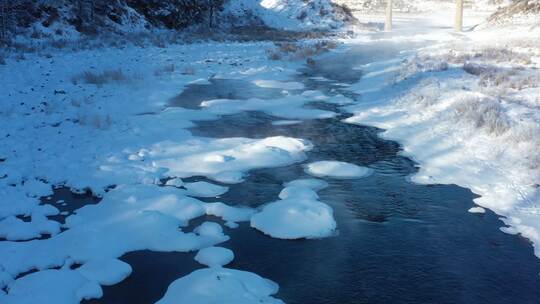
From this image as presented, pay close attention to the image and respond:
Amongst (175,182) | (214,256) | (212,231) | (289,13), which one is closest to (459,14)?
(289,13)

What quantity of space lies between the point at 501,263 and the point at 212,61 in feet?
55.1

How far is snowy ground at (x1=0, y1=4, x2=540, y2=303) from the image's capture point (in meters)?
5.41

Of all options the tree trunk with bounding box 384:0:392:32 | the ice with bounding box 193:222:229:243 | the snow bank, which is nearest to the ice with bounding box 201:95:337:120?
the ice with bounding box 193:222:229:243

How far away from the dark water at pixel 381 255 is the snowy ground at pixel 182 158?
7.9 inches

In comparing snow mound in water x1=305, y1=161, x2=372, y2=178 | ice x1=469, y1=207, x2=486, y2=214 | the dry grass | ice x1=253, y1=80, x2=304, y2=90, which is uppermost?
the dry grass

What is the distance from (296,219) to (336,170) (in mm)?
2168

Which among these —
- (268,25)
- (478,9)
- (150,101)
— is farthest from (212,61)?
(478,9)

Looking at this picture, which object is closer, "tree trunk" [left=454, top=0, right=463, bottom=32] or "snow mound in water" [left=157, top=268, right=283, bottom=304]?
"snow mound in water" [left=157, top=268, right=283, bottom=304]

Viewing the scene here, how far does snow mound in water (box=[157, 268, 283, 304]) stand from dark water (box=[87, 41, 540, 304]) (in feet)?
0.42

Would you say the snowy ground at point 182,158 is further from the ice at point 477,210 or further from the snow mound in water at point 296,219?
the ice at point 477,210

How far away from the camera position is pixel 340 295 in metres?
4.81

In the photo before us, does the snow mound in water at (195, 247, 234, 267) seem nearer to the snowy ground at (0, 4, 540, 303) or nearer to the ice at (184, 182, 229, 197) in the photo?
the snowy ground at (0, 4, 540, 303)

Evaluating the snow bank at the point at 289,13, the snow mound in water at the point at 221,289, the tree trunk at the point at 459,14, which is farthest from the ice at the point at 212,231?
the snow bank at the point at 289,13

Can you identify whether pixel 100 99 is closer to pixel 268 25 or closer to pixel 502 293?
pixel 502 293
